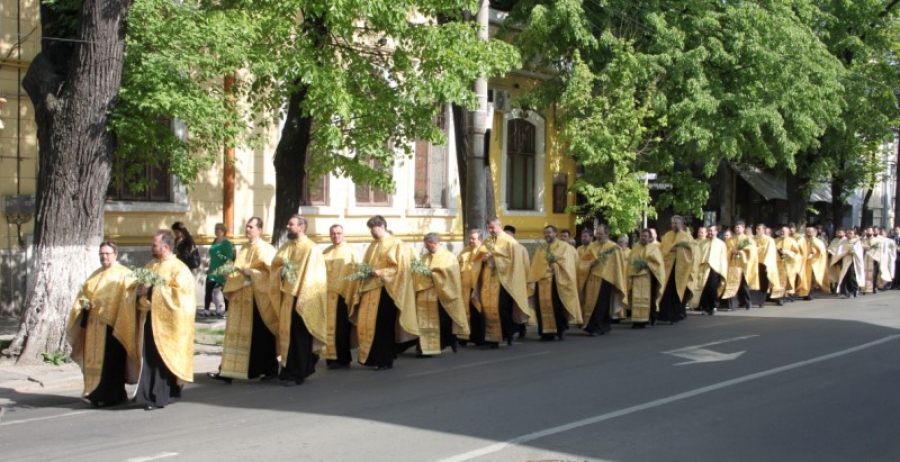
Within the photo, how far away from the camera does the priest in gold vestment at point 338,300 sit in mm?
11836

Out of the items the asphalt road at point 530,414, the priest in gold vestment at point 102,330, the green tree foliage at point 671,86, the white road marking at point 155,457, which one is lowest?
the white road marking at point 155,457

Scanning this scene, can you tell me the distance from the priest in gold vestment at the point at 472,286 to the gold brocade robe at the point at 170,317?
5.40 metres

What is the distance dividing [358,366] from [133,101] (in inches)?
169

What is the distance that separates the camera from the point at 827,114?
2355 cm

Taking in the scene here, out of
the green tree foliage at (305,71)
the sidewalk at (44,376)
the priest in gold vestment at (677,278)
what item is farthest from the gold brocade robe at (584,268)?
the sidewalk at (44,376)

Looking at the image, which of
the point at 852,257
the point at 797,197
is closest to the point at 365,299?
the point at 852,257

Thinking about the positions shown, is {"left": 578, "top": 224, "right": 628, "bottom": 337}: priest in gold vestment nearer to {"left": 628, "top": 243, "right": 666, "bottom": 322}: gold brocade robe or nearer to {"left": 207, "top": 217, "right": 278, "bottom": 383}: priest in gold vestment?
{"left": 628, "top": 243, "right": 666, "bottom": 322}: gold brocade robe

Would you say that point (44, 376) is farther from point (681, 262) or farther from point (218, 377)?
point (681, 262)

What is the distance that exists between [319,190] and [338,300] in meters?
9.33

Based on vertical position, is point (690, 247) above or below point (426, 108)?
below

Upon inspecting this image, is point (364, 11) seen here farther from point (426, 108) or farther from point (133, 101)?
point (133, 101)

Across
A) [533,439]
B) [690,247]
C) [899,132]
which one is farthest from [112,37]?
[899,132]

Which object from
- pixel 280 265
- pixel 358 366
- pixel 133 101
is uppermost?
pixel 133 101

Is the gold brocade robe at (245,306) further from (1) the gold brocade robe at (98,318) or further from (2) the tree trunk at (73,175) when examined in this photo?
(2) the tree trunk at (73,175)
